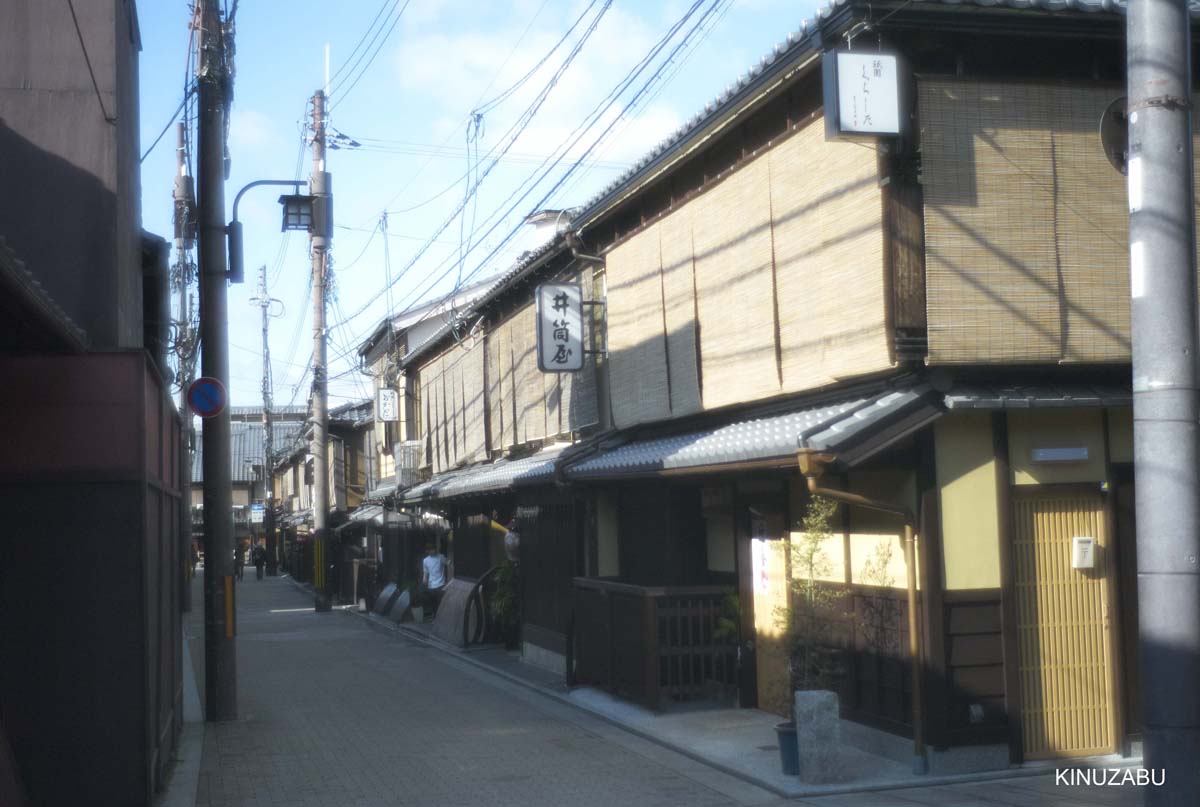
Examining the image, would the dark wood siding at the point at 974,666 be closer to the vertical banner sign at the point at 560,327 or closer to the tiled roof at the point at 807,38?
the tiled roof at the point at 807,38

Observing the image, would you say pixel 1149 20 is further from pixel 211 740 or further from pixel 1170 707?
pixel 211 740

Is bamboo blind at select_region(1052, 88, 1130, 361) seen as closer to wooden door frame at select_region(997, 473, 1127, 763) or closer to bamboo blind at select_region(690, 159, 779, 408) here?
wooden door frame at select_region(997, 473, 1127, 763)

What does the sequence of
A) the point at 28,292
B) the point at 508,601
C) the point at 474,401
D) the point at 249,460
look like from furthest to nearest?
the point at 249,460
the point at 474,401
the point at 508,601
the point at 28,292

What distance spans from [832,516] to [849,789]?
9.29 feet

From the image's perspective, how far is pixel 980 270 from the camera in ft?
35.2

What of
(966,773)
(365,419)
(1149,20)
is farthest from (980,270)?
(365,419)

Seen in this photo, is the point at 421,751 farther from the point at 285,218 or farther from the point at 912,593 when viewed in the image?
the point at 285,218

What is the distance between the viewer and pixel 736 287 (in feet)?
45.7

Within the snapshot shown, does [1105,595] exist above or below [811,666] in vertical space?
above

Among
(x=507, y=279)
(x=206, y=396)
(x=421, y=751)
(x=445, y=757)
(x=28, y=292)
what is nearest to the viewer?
(x=28, y=292)

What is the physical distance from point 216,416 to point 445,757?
5.48 meters

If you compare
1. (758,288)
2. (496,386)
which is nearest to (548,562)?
(496,386)

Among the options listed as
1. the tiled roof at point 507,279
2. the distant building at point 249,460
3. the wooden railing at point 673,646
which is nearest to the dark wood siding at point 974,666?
the wooden railing at point 673,646

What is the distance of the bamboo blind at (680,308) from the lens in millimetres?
15211
